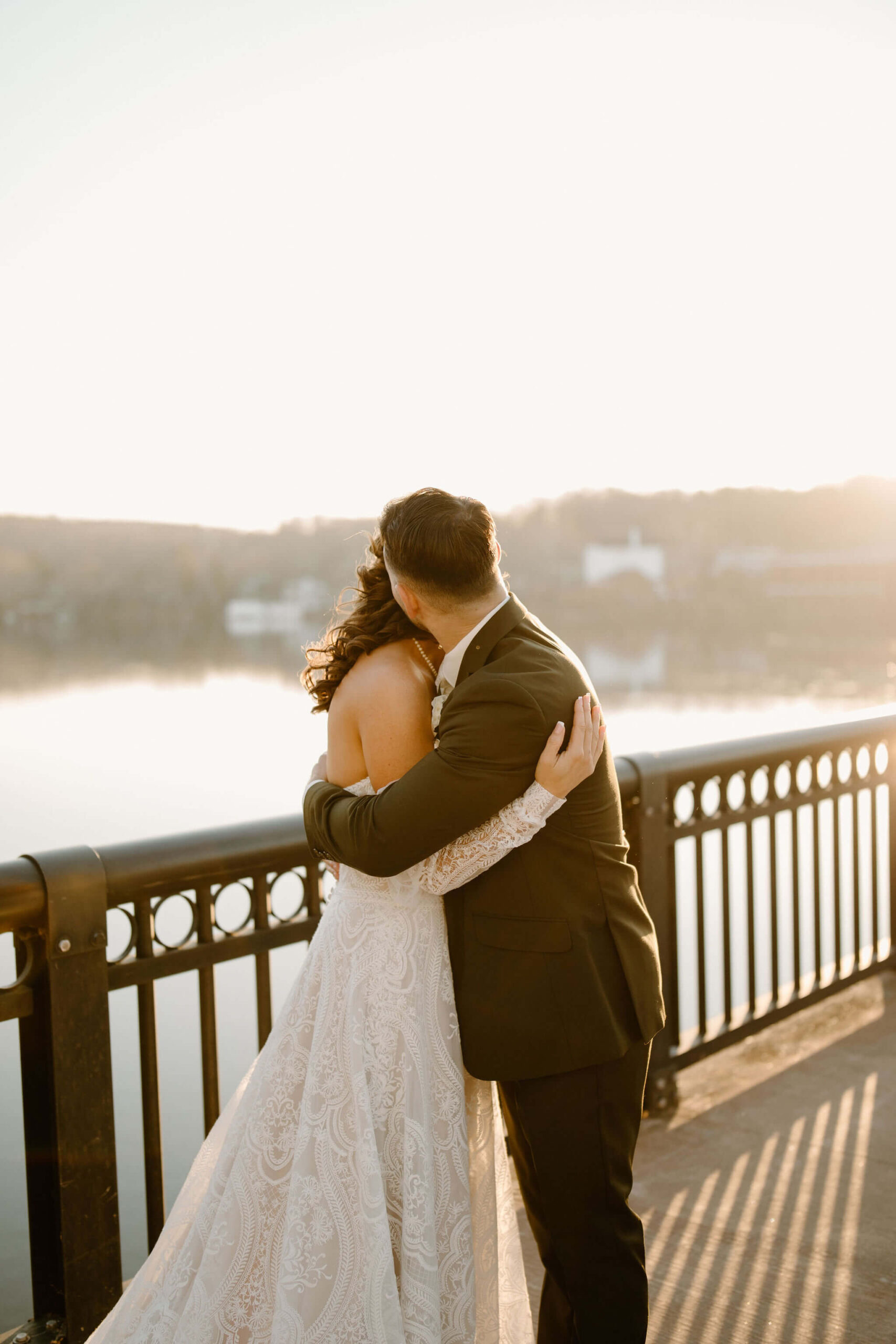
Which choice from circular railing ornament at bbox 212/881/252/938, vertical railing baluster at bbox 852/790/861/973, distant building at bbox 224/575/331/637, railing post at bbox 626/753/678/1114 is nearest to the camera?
railing post at bbox 626/753/678/1114

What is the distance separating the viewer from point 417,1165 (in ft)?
6.13

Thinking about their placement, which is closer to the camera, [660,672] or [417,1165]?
[417,1165]

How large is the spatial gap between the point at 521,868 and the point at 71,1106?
1072 mm

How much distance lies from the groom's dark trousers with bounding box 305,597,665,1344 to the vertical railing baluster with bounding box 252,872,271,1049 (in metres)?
0.71

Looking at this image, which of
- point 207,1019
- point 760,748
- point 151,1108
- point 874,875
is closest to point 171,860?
point 207,1019

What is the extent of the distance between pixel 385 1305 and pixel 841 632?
36531 millimetres

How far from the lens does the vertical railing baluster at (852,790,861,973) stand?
4352 millimetres

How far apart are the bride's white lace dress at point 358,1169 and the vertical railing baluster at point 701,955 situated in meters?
1.78

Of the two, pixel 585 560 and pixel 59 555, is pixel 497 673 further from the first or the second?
pixel 585 560

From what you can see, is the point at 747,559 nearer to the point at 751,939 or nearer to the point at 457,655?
the point at 751,939

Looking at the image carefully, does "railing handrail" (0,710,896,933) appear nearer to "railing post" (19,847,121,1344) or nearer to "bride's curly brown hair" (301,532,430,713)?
"railing post" (19,847,121,1344)

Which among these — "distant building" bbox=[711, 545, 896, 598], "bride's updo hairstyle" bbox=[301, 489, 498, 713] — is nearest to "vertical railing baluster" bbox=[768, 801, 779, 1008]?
"bride's updo hairstyle" bbox=[301, 489, 498, 713]

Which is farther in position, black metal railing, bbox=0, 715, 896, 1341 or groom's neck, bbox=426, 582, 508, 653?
black metal railing, bbox=0, 715, 896, 1341

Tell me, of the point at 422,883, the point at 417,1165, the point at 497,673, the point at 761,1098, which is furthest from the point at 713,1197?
the point at 497,673
